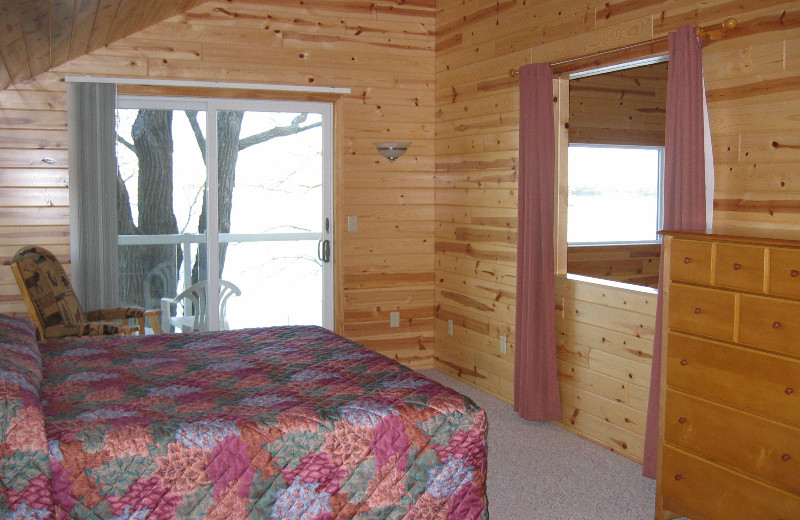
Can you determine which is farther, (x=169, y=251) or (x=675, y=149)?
(x=169, y=251)

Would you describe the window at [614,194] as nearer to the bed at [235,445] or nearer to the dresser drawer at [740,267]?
the dresser drawer at [740,267]

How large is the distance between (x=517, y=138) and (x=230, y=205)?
212 centimetres

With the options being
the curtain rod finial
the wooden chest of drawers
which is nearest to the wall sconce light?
the curtain rod finial

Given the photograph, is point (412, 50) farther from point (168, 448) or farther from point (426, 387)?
point (168, 448)

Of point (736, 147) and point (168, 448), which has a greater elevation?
point (736, 147)

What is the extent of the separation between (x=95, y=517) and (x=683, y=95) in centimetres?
291

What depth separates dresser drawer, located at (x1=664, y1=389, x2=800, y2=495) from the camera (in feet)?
8.82

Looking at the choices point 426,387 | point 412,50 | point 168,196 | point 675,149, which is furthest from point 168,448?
point 412,50

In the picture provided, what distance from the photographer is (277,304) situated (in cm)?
582

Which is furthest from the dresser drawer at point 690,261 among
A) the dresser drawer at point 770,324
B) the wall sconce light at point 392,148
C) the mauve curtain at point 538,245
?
the wall sconce light at point 392,148

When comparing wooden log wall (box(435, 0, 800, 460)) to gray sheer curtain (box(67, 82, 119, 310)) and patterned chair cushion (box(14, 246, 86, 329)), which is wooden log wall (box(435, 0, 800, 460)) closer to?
gray sheer curtain (box(67, 82, 119, 310))

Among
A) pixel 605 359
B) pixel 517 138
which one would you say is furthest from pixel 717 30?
pixel 605 359

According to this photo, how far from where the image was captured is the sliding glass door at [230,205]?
543 cm

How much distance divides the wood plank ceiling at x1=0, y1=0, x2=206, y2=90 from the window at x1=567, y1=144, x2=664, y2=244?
10.5 ft
